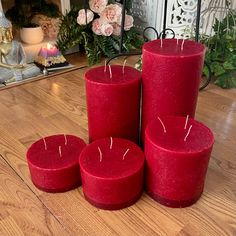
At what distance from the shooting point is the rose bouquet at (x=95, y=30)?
1.36 m

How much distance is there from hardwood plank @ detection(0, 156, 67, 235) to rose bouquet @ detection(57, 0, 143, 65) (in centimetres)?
80

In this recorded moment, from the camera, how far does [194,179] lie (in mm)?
584

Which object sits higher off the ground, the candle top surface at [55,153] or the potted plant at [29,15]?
the potted plant at [29,15]

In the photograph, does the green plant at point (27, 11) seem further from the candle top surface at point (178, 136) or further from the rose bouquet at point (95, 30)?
Result: the candle top surface at point (178, 136)

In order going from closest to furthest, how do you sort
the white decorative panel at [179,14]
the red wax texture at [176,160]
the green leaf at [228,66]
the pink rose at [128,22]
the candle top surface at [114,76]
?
the red wax texture at [176,160]
the candle top surface at [114,76]
the green leaf at [228,66]
the white decorative panel at [179,14]
the pink rose at [128,22]

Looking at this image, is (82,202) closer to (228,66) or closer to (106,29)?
(228,66)

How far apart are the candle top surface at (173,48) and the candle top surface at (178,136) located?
0.13 m

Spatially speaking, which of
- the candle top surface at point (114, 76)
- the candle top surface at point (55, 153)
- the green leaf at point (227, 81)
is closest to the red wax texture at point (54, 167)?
the candle top surface at point (55, 153)

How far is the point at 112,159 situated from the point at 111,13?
36.9 inches

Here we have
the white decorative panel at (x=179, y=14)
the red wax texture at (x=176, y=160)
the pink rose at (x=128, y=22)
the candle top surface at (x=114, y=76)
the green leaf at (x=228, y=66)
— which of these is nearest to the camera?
the red wax texture at (x=176, y=160)

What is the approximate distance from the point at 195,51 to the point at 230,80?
0.56 meters

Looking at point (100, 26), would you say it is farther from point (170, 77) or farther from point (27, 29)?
point (170, 77)

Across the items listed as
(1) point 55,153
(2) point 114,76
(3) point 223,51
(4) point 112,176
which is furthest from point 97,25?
(4) point 112,176

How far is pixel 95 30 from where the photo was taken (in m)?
1.38
